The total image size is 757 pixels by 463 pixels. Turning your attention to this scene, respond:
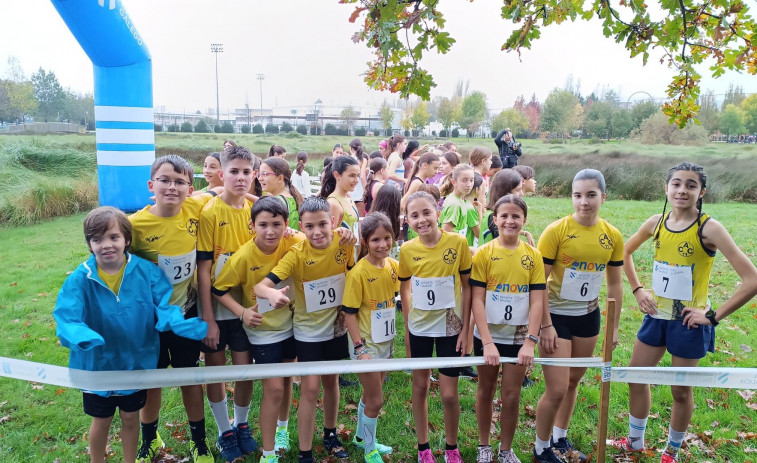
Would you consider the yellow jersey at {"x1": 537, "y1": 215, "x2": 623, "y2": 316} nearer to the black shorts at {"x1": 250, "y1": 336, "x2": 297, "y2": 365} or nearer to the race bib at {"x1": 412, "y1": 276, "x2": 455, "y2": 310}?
the race bib at {"x1": 412, "y1": 276, "x2": 455, "y2": 310}

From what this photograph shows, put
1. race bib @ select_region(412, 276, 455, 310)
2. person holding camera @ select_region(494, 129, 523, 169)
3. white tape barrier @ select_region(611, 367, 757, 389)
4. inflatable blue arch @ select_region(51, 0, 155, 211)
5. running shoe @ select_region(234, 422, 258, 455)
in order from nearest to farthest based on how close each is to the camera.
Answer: white tape barrier @ select_region(611, 367, 757, 389) → race bib @ select_region(412, 276, 455, 310) → running shoe @ select_region(234, 422, 258, 455) → person holding camera @ select_region(494, 129, 523, 169) → inflatable blue arch @ select_region(51, 0, 155, 211)

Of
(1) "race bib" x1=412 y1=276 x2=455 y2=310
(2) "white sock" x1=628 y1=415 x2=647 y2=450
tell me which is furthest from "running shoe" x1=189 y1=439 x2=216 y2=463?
(2) "white sock" x1=628 y1=415 x2=647 y2=450

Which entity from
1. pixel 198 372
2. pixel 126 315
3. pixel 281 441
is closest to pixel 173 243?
pixel 126 315

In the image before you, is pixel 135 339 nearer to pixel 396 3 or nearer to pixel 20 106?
pixel 396 3

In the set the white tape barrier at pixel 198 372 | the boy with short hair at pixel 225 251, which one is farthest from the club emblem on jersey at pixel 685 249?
the boy with short hair at pixel 225 251

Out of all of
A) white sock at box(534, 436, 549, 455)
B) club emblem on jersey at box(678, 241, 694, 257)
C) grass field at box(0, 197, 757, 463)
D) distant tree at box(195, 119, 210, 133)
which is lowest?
grass field at box(0, 197, 757, 463)

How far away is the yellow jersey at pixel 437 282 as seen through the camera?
3119mm

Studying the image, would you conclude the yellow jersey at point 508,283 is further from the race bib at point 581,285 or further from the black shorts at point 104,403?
the black shorts at point 104,403

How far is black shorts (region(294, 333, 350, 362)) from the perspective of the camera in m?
3.22

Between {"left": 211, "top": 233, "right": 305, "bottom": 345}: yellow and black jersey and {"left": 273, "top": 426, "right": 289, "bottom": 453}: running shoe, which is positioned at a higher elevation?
{"left": 211, "top": 233, "right": 305, "bottom": 345}: yellow and black jersey

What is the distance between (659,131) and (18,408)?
33.6 meters

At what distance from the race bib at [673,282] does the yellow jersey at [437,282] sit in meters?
1.26

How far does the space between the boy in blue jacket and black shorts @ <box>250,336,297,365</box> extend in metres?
0.52

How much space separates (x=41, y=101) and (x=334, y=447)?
27.6 meters
